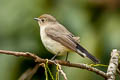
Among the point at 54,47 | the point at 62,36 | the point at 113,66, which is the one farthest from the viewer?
the point at 62,36

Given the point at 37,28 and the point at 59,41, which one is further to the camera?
the point at 37,28

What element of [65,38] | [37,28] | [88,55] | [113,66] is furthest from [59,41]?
[37,28]

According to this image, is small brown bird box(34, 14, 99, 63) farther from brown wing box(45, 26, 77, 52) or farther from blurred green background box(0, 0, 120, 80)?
blurred green background box(0, 0, 120, 80)

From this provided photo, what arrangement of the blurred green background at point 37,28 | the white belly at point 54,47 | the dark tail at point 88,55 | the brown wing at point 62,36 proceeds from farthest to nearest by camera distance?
the blurred green background at point 37,28 → the white belly at point 54,47 → the brown wing at point 62,36 → the dark tail at point 88,55

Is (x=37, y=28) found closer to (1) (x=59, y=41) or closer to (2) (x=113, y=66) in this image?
(1) (x=59, y=41)

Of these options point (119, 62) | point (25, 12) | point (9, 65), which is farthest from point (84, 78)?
point (119, 62)

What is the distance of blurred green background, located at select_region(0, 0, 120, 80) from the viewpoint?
5508 mm

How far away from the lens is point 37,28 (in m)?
5.99

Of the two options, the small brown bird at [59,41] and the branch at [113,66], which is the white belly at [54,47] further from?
the branch at [113,66]

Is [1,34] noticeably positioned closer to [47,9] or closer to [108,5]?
[47,9]

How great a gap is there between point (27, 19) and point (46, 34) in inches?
57.0

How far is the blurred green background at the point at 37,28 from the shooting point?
5508 mm

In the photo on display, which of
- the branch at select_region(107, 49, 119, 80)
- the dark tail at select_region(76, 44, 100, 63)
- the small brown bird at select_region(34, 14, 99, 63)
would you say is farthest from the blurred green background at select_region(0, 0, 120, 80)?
the branch at select_region(107, 49, 119, 80)

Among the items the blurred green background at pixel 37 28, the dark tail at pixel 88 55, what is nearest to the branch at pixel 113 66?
the dark tail at pixel 88 55
